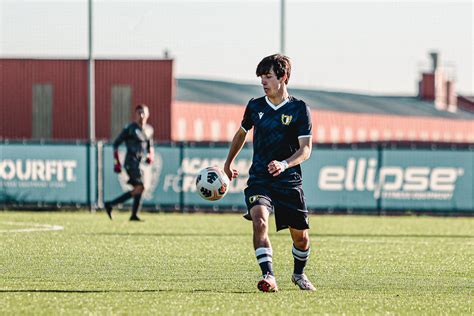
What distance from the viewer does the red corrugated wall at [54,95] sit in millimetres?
50812

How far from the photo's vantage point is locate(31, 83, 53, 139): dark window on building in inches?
2018

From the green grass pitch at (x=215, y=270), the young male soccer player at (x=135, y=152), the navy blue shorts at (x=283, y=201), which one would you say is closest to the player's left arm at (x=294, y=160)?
the navy blue shorts at (x=283, y=201)

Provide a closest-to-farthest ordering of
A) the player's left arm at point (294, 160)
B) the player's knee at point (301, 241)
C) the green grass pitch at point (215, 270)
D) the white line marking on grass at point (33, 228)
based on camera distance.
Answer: the green grass pitch at point (215, 270) < the player's left arm at point (294, 160) < the player's knee at point (301, 241) < the white line marking on grass at point (33, 228)

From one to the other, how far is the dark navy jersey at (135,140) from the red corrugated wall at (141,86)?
1064 inches

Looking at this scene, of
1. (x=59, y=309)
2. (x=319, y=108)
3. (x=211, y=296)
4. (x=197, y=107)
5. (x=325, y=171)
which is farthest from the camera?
(x=319, y=108)

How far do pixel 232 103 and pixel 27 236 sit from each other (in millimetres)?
43098

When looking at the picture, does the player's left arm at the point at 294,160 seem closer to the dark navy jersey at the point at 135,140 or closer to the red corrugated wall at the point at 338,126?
the dark navy jersey at the point at 135,140

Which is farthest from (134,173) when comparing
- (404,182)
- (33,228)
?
(404,182)

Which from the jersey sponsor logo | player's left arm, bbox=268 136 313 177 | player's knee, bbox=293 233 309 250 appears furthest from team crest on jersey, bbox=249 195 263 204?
the jersey sponsor logo

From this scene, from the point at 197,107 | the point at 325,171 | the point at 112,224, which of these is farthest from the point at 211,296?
the point at 197,107

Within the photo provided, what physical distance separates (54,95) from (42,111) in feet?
2.70

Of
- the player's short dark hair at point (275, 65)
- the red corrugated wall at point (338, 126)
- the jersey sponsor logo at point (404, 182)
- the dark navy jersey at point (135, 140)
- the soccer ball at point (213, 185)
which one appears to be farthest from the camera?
the red corrugated wall at point (338, 126)

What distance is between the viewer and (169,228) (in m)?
21.8

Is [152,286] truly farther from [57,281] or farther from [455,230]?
[455,230]
